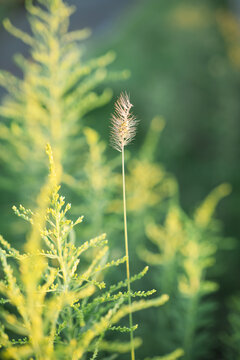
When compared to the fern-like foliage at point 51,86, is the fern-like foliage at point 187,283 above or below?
below

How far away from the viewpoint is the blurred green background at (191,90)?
12.7ft

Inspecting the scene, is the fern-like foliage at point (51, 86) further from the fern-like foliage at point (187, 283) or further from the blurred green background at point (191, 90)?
the blurred green background at point (191, 90)

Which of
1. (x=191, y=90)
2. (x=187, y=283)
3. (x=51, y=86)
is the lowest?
(x=187, y=283)

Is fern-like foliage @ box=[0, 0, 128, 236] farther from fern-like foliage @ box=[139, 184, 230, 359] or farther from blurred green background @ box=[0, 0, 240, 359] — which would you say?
blurred green background @ box=[0, 0, 240, 359]

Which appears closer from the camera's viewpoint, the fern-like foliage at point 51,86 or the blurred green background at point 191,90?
the fern-like foliage at point 51,86

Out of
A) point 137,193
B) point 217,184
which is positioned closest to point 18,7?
point 217,184

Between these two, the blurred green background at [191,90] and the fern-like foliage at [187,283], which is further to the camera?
the blurred green background at [191,90]

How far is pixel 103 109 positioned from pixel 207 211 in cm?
292

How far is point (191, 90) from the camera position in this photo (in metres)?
4.32

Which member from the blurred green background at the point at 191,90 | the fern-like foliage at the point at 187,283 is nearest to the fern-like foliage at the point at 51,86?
the fern-like foliage at the point at 187,283

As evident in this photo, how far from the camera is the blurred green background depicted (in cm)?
388

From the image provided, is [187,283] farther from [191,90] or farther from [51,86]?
[191,90]

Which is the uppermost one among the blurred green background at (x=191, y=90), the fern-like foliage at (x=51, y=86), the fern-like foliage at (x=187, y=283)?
the blurred green background at (x=191, y=90)

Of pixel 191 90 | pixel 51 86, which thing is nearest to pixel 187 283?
pixel 51 86
